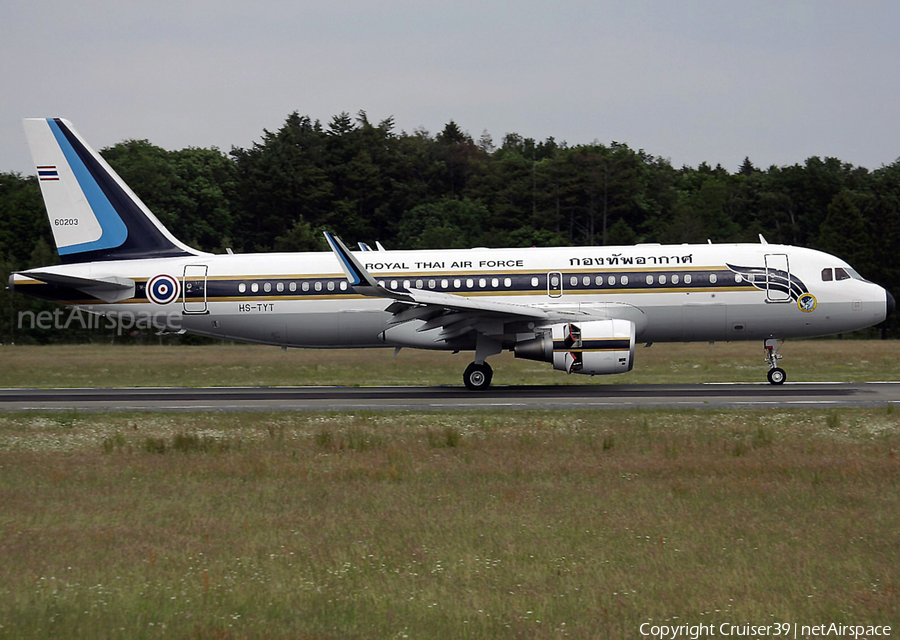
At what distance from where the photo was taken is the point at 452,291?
2866 centimetres

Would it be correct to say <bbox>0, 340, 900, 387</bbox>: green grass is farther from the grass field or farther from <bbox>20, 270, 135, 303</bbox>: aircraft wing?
the grass field

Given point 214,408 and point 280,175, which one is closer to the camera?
point 214,408

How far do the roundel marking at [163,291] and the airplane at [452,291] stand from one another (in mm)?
30

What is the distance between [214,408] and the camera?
24.5 meters

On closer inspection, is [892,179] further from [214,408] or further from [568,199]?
[214,408]

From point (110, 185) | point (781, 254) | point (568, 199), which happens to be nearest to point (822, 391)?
point (781, 254)

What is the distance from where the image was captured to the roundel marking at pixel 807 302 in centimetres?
2827

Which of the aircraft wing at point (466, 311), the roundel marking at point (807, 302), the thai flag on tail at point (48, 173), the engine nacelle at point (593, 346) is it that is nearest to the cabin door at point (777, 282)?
the roundel marking at point (807, 302)

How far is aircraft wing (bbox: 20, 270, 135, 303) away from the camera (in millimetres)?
29406

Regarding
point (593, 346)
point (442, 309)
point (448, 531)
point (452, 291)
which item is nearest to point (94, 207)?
point (452, 291)

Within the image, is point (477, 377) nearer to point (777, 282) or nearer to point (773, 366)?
point (773, 366)

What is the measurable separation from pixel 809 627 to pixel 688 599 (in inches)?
42.7

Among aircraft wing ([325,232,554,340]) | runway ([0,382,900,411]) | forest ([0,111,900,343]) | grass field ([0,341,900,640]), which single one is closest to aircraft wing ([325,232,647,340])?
aircraft wing ([325,232,554,340])

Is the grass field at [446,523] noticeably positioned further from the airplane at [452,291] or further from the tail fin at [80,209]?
the tail fin at [80,209]
